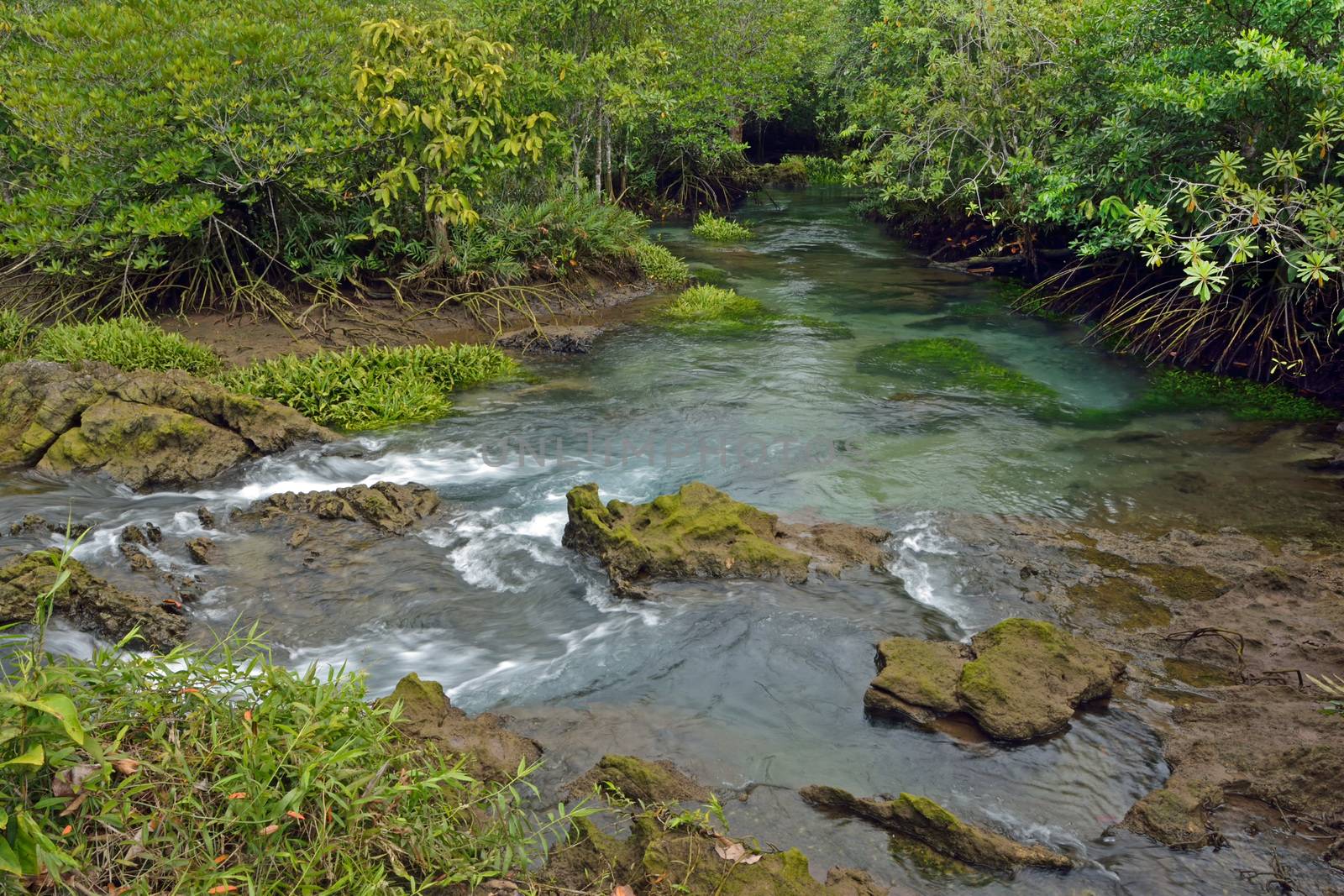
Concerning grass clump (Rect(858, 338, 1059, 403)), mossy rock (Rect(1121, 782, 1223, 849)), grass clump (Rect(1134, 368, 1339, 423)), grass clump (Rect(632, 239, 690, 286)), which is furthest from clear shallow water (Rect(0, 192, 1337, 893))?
grass clump (Rect(632, 239, 690, 286))

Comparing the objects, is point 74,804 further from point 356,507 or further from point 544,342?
point 544,342

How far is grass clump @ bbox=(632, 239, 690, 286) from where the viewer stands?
1870 centimetres

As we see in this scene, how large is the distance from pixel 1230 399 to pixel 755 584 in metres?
8.04

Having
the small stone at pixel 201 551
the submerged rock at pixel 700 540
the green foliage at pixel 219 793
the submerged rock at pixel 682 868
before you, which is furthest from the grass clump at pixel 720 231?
A: the green foliage at pixel 219 793

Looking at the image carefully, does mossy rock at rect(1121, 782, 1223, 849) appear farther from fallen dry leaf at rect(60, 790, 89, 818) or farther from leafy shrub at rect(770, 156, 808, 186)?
leafy shrub at rect(770, 156, 808, 186)

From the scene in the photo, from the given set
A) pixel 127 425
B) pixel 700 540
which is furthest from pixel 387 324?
pixel 700 540

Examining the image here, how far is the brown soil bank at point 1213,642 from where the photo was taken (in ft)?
16.2

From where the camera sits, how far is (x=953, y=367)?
13.8 metres

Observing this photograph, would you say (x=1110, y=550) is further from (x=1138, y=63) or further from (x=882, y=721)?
(x=1138, y=63)

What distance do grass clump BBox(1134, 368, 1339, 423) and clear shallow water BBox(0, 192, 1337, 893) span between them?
439mm

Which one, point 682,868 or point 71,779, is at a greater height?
point 71,779

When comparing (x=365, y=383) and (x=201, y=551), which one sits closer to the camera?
(x=201, y=551)

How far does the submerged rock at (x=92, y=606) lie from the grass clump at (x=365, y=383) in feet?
15.5

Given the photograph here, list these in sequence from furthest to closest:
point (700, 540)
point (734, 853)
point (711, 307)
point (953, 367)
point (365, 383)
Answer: point (711, 307) → point (953, 367) → point (365, 383) → point (700, 540) → point (734, 853)
